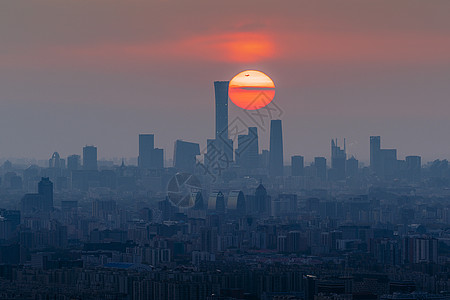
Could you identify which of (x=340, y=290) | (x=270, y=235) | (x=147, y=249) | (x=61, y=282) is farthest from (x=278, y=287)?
(x=270, y=235)

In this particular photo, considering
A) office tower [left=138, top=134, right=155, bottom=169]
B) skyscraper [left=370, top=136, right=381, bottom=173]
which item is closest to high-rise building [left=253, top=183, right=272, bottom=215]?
skyscraper [left=370, top=136, right=381, bottom=173]

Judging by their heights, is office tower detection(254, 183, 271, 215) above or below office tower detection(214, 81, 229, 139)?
below

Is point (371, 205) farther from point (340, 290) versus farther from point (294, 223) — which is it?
point (340, 290)

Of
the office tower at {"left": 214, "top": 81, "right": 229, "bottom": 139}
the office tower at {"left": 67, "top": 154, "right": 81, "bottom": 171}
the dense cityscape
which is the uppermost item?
the office tower at {"left": 214, "top": 81, "right": 229, "bottom": 139}

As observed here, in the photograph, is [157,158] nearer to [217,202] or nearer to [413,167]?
[413,167]

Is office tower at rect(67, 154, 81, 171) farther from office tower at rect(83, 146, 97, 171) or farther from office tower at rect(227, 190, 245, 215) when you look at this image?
office tower at rect(227, 190, 245, 215)

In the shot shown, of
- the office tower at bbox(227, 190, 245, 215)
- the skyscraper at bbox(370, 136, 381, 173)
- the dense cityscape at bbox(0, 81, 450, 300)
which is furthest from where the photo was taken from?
the skyscraper at bbox(370, 136, 381, 173)

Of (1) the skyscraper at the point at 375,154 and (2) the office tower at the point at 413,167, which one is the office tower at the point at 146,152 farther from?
(2) the office tower at the point at 413,167

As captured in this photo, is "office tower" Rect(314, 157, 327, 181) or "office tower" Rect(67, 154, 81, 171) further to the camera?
"office tower" Rect(314, 157, 327, 181)
